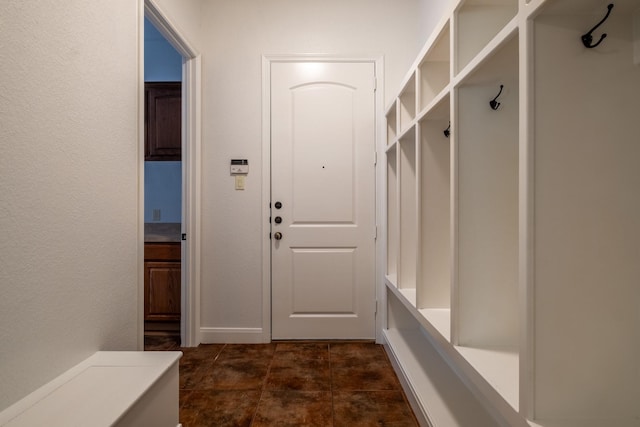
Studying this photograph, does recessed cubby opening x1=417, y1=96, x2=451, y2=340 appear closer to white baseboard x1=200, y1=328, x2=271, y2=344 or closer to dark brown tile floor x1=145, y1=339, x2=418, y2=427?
dark brown tile floor x1=145, y1=339, x2=418, y2=427

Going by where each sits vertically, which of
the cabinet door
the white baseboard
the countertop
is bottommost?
A: the white baseboard

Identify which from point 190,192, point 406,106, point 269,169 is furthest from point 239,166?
point 406,106

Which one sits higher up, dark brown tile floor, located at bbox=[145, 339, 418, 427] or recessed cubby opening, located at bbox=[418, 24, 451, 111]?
recessed cubby opening, located at bbox=[418, 24, 451, 111]

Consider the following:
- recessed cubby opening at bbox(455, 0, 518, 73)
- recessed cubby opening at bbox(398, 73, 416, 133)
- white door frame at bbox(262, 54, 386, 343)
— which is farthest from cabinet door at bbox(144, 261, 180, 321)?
recessed cubby opening at bbox(455, 0, 518, 73)

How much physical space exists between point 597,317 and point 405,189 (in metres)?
1.39

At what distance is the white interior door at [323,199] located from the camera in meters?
2.74

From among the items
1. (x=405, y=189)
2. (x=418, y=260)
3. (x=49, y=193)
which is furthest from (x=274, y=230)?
(x=49, y=193)

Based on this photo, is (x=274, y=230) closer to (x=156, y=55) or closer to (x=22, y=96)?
(x=22, y=96)

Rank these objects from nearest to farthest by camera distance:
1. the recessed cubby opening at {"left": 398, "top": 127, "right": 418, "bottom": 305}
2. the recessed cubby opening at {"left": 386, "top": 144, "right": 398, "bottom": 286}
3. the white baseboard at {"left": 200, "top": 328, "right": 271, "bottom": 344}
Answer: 1. the recessed cubby opening at {"left": 398, "top": 127, "right": 418, "bottom": 305}
2. the recessed cubby opening at {"left": 386, "top": 144, "right": 398, "bottom": 286}
3. the white baseboard at {"left": 200, "top": 328, "right": 271, "bottom": 344}

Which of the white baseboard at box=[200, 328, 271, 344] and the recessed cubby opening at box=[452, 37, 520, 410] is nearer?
the recessed cubby opening at box=[452, 37, 520, 410]

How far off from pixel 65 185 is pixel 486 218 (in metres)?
1.59

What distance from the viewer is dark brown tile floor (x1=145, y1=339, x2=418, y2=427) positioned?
5.64 ft

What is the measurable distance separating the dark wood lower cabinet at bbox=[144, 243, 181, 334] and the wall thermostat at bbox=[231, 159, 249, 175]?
818 millimetres

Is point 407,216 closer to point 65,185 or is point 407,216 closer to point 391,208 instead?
point 391,208
